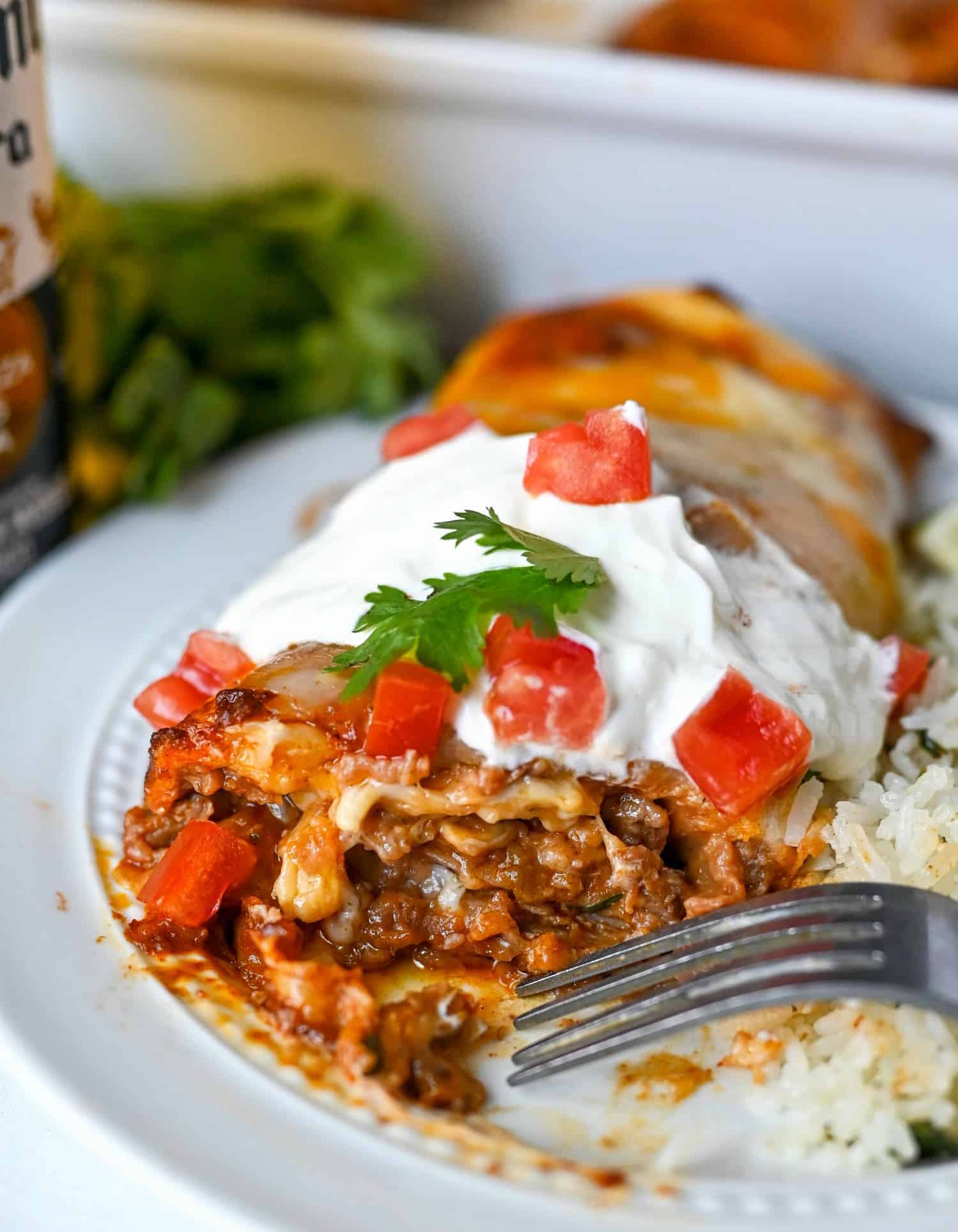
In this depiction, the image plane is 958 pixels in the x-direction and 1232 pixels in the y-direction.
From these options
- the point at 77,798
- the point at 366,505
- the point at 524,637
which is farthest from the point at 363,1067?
the point at 366,505

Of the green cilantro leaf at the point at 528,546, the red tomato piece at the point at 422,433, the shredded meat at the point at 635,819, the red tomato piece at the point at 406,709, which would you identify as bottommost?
the shredded meat at the point at 635,819

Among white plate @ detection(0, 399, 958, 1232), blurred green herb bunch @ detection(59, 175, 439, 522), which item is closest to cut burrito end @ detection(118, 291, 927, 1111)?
white plate @ detection(0, 399, 958, 1232)

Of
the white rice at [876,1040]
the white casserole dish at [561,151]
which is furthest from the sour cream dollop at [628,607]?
the white casserole dish at [561,151]

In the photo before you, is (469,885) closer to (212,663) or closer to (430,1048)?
(430,1048)

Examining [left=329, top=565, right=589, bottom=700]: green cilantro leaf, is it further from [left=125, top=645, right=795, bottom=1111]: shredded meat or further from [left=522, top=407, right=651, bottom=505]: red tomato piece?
[left=522, top=407, right=651, bottom=505]: red tomato piece

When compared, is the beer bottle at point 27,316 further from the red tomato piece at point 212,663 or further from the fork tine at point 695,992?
the fork tine at point 695,992
